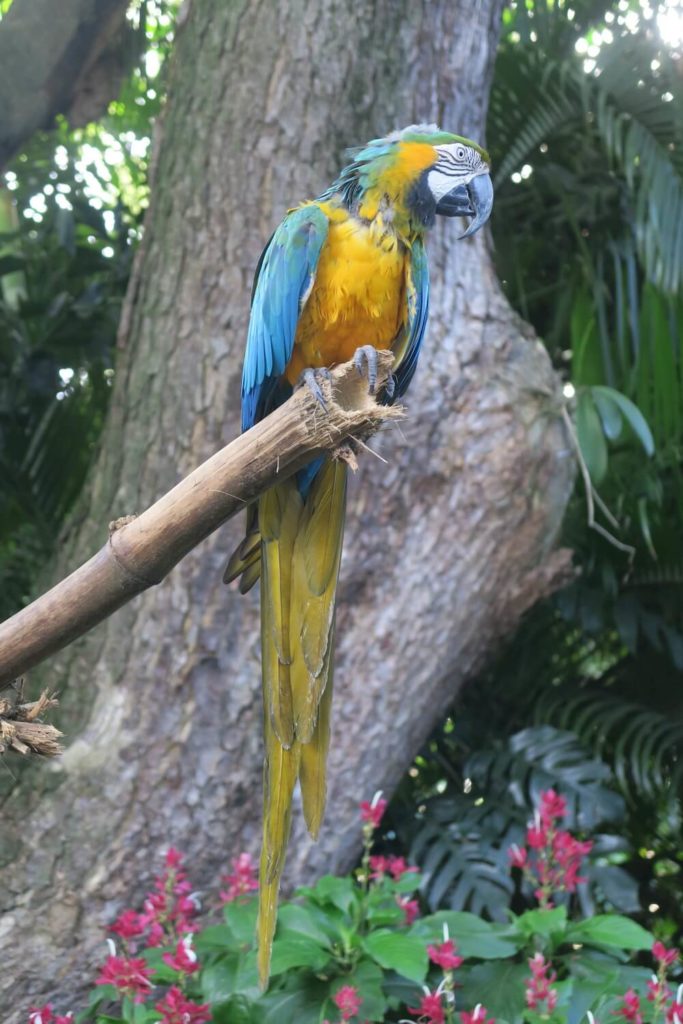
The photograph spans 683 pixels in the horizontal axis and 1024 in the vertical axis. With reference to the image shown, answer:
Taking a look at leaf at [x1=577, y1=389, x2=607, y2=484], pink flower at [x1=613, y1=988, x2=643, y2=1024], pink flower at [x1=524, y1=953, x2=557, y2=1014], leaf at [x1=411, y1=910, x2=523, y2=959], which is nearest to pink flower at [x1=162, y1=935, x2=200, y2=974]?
leaf at [x1=411, y1=910, x2=523, y2=959]

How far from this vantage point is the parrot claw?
97 cm

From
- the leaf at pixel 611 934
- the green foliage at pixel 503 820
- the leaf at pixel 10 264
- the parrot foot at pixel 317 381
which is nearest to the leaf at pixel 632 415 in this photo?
the green foliage at pixel 503 820

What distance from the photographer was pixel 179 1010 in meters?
1.08

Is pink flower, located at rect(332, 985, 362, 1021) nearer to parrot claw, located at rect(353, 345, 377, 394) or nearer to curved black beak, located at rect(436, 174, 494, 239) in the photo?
parrot claw, located at rect(353, 345, 377, 394)

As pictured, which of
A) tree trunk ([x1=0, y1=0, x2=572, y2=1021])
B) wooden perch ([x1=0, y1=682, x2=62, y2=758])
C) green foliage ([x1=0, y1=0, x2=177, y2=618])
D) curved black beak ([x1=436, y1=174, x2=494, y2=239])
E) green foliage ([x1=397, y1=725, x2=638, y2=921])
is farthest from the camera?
green foliage ([x1=0, y1=0, x2=177, y2=618])

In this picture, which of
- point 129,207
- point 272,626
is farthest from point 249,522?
point 129,207

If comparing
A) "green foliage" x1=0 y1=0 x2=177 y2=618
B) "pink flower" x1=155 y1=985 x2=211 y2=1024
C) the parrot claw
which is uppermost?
"green foliage" x1=0 y1=0 x2=177 y2=618

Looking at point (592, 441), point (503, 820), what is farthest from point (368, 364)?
point (503, 820)

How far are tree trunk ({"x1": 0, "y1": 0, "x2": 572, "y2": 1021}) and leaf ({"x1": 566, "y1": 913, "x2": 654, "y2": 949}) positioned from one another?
1.54 feet

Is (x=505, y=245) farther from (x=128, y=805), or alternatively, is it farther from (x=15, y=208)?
(x=128, y=805)

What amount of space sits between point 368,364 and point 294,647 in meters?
0.32

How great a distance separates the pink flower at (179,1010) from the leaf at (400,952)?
21 centimetres

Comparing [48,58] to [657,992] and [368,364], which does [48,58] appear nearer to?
[368,364]

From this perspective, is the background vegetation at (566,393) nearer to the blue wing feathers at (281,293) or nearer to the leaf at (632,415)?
the leaf at (632,415)
